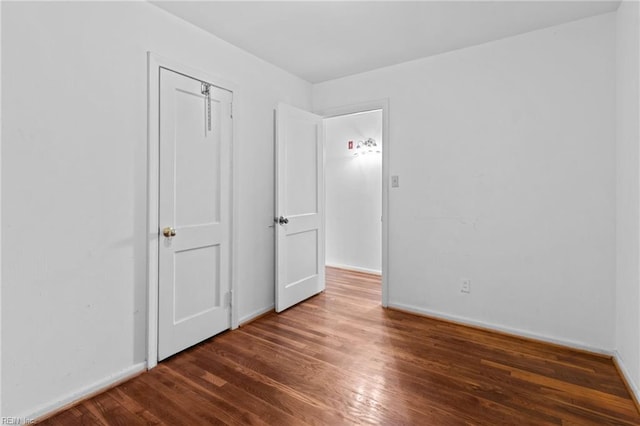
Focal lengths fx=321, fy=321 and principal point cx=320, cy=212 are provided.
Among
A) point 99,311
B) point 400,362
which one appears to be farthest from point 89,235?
point 400,362

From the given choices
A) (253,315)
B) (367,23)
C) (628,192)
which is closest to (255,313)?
(253,315)

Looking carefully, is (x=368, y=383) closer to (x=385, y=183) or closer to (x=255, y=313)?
(x=255, y=313)

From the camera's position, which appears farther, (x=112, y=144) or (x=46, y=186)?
(x=112, y=144)

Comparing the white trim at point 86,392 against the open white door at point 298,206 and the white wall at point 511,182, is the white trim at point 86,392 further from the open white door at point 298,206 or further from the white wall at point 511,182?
the white wall at point 511,182

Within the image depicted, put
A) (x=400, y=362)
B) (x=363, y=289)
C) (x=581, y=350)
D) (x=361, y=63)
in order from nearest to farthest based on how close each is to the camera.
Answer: (x=400, y=362) → (x=581, y=350) → (x=361, y=63) → (x=363, y=289)

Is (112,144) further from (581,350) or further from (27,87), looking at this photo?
(581,350)

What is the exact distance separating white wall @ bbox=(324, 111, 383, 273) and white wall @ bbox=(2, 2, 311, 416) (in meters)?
3.03

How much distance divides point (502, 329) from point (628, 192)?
1.40m

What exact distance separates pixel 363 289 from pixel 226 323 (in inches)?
72.8

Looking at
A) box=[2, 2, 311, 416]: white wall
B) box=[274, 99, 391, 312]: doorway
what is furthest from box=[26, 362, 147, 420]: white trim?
box=[274, 99, 391, 312]: doorway

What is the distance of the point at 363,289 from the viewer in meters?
→ 4.04

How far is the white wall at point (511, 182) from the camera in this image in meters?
2.39

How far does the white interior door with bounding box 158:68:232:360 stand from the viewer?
90.0 inches

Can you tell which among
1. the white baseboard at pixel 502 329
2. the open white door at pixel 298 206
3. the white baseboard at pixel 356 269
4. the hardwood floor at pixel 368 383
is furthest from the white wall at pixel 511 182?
the white baseboard at pixel 356 269
